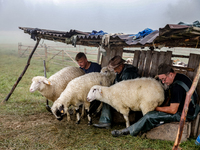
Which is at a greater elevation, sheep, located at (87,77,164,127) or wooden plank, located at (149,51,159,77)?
wooden plank, located at (149,51,159,77)

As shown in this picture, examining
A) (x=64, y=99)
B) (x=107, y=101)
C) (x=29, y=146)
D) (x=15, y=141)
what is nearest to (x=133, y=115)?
(x=107, y=101)

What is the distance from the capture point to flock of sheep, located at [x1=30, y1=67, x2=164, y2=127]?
3.80m

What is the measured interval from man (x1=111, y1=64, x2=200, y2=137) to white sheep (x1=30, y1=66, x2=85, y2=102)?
2811 mm

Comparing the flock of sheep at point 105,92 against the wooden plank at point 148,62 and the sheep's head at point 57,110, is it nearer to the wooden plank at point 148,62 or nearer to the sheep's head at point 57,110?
the sheep's head at point 57,110

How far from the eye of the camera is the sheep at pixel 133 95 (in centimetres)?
376

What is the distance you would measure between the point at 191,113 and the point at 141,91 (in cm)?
112

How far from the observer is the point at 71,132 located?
427 centimetres

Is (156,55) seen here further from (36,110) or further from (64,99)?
(36,110)

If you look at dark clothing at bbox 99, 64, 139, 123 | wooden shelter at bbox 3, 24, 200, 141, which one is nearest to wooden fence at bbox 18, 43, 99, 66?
wooden shelter at bbox 3, 24, 200, 141

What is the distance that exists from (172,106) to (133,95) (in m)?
0.90

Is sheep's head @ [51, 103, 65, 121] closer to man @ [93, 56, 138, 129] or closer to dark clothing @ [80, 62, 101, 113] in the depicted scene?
man @ [93, 56, 138, 129]

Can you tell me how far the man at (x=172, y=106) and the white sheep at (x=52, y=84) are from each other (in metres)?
2.81

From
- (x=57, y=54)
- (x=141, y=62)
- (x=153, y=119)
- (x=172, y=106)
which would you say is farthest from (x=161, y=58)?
(x=57, y=54)

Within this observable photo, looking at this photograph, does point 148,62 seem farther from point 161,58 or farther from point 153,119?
point 153,119
